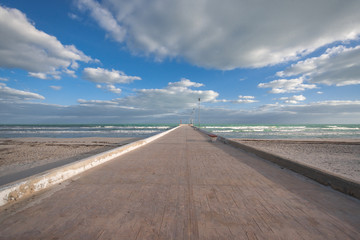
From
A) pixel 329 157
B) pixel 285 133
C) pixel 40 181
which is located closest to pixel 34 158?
pixel 40 181

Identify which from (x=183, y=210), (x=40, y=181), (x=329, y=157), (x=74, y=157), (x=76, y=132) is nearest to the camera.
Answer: (x=183, y=210)

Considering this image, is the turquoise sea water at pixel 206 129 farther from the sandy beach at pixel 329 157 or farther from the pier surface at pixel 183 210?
the pier surface at pixel 183 210

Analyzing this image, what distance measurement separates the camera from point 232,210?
2322 mm

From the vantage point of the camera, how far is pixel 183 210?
2311mm

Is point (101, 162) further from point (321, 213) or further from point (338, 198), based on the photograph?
point (338, 198)

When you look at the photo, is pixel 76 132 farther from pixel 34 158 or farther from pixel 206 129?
pixel 206 129

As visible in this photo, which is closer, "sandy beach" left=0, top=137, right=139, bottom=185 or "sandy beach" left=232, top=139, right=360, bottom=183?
"sandy beach" left=0, top=137, right=139, bottom=185

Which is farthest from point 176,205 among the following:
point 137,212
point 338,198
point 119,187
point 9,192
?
point 338,198

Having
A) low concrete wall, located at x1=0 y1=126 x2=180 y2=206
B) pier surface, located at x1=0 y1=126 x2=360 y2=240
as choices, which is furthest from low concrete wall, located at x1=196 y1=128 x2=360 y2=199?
low concrete wall, located at x1=0 y1=126 x2=180 y2=206

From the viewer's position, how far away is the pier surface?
1.83 meters

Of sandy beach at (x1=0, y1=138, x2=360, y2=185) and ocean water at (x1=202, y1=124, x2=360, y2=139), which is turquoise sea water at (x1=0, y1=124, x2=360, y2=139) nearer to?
ocean water at (x1=202, y1=124, x2=360, y2=139)

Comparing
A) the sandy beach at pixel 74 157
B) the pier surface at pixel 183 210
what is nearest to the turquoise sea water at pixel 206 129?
the sandy beach at pixel 74 157

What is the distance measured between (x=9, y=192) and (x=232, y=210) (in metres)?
3.56

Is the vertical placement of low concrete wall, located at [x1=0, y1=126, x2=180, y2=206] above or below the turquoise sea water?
above
